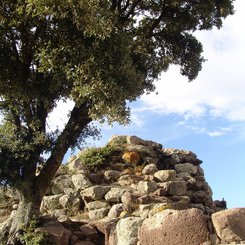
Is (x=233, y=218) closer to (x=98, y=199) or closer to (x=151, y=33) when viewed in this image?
(x=151, y=33)

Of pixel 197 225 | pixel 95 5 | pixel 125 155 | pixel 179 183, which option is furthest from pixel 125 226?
pixel 125 155

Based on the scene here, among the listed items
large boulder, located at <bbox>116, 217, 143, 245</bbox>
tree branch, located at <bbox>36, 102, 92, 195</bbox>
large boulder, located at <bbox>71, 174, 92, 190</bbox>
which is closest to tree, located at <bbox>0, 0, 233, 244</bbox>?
tree branch, located at <bbox>36, 102, 92, 195</bbox>

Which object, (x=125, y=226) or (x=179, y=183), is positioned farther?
(x=179, y=183)

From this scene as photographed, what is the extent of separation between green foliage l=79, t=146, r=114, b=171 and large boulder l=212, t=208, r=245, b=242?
17.1 m

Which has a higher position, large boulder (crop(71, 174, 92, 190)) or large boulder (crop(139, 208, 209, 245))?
large boulder (crop(71, 174, 92, 190))

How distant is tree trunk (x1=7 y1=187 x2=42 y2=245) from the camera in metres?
18.3

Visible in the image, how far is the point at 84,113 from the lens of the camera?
19281 millimetres

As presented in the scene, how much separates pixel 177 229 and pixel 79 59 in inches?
313

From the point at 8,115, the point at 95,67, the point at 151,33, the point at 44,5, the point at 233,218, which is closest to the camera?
the point at 233,218

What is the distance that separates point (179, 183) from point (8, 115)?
440 inches

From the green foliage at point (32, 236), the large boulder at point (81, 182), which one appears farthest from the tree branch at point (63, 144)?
the large boulder at point (81, 182)

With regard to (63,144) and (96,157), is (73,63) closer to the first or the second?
(63,144)

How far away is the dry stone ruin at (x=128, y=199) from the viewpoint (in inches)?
459

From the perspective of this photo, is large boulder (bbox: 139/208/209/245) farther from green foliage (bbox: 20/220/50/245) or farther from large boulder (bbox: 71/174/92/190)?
large boulder (bbox: 71/174/92/190)
